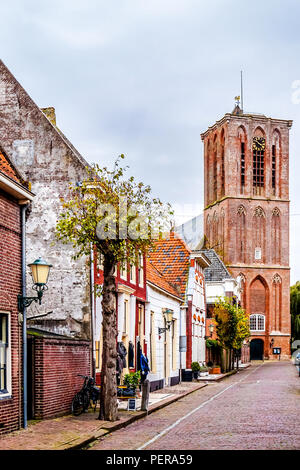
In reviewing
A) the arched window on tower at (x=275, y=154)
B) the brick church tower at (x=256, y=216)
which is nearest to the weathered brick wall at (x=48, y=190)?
the brick church tower at (x=256, y=216)

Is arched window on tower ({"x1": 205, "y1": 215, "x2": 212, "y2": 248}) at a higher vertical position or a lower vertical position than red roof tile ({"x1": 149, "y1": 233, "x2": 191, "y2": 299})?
higher

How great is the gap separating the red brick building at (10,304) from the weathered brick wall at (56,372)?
1.33 metres

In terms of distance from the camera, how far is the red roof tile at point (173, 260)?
38.7 metres

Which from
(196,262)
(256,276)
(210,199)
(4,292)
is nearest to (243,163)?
(210,199)

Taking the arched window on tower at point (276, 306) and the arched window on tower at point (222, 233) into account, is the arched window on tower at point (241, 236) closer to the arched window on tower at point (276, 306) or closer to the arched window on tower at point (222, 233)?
the arched window on tower at point (222, 233)

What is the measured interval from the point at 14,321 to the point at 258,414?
23.8 feet

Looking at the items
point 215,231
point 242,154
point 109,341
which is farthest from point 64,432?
point 242,154

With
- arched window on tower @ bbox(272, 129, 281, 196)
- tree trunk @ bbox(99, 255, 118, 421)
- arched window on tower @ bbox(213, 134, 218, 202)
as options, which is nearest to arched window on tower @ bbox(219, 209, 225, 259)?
arched window on tower @ bbox(213, 134, 218, 202)

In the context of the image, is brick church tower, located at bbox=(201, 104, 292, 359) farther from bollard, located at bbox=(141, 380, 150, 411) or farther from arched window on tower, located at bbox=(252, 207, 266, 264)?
bollard, located at bbox=(141, 380, 150, 411)

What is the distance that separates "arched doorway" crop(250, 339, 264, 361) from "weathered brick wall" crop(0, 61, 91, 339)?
236 ft

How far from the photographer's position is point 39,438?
43.1 feet

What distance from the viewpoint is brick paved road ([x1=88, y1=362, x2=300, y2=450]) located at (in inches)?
506

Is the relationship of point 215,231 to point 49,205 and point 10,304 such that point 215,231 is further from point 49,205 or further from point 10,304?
point 10,304

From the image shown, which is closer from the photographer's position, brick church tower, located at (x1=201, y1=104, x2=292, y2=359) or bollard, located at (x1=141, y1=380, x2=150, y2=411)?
bollard, located at (x1=141, y1=380, x2=150, y2=411)
